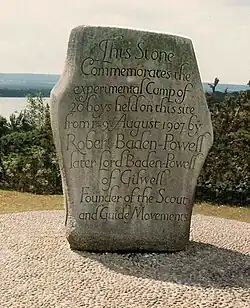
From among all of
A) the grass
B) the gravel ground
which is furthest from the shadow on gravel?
the grass

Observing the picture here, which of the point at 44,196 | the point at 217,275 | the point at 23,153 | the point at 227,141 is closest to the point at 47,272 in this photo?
the point at 217,275

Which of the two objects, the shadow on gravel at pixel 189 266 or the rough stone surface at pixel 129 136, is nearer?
the shadow on gravel at pixel 189 266

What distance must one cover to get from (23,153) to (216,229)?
956cm

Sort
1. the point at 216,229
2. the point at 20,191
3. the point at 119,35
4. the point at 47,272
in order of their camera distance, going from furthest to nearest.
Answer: the point at 20,191
the point at 216,229
the point at 119,35
the point at 47,272

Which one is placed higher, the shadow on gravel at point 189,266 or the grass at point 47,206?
the shadow on gravel at point 189,266

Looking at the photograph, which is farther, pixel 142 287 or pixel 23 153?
pixel 23 153

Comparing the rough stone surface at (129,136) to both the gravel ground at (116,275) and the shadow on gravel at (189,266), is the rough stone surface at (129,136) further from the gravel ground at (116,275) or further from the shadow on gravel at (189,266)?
the gravel ground at (116,275)

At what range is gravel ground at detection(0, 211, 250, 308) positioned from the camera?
6699mm

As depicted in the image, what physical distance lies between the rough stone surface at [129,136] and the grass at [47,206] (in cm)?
517

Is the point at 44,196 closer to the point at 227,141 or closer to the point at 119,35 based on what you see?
the point at 227,141

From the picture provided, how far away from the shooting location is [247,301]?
6.78 m

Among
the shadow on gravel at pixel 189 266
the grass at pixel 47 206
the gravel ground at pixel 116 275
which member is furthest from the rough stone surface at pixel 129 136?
the grass at pixel 47 206

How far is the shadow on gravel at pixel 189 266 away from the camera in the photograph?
24.2 feet

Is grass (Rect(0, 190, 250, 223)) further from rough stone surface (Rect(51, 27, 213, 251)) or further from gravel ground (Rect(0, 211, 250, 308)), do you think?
rough stone surface (Rect(51, 27, 213, 251))
